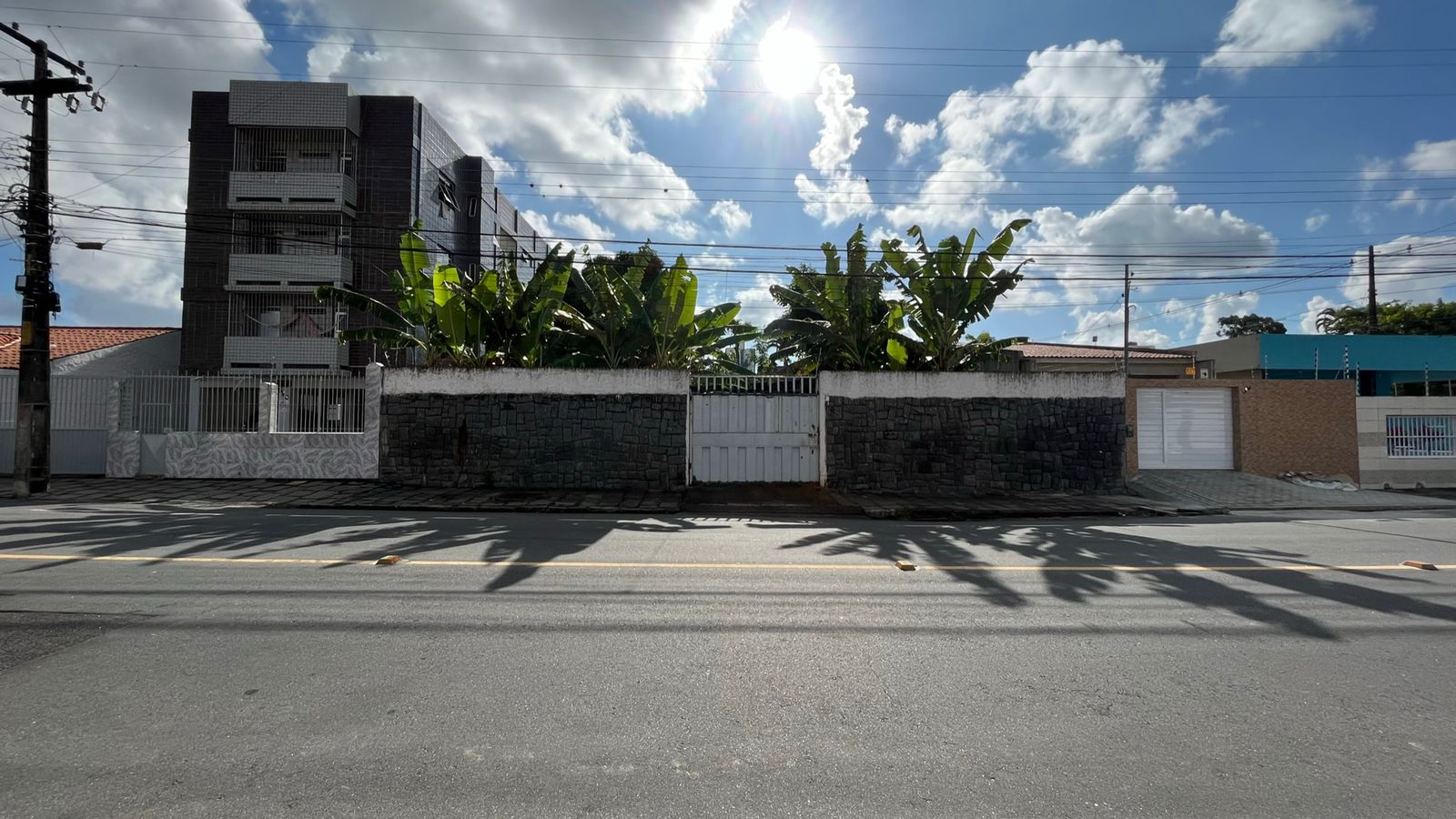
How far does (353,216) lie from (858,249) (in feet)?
62.1

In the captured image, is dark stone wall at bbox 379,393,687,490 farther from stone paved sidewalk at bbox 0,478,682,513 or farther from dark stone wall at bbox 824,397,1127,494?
dark stone wall at bbox 824,397,1127,494

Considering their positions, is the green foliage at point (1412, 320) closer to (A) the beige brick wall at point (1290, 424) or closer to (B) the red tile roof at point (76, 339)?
(A) the beige brick wall at point (1290, 424)

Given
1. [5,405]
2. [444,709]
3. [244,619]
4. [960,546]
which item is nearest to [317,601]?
[244,619]

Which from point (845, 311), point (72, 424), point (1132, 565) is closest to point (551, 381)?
point (845, 311)

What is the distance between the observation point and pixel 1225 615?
16.8 ft

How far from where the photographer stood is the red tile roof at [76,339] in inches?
835

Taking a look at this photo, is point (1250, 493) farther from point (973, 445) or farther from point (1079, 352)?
point (1079, 352)

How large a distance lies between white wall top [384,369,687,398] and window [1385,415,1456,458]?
1827 centimetres

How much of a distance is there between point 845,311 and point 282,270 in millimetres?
20145

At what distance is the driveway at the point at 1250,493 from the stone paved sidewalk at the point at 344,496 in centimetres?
1088

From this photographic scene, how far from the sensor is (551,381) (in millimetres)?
14398

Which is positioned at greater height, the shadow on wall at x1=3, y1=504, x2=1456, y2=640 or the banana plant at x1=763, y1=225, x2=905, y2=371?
the banana plant at x1=763, y1=225, x2=905, y2=371

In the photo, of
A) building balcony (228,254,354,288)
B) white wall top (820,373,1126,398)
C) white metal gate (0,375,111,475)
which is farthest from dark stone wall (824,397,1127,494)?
building balcony (228,254,354,288)

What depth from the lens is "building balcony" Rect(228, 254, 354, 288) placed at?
78.6 ft
